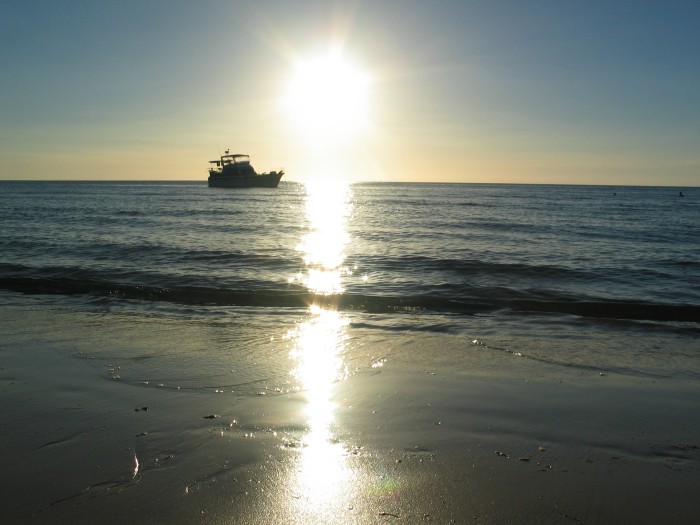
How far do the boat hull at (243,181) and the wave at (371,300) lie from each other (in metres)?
86.0

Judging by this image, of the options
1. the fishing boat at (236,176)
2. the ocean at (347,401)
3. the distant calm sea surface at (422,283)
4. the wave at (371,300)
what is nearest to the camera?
the ocean at (347,401)

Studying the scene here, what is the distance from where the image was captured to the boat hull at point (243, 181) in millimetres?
97637

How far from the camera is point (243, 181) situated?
97875mm

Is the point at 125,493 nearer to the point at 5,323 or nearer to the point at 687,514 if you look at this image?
the point at 687,514

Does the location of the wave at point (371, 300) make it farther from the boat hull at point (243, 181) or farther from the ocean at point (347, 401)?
the boat hull at point (243, 181)

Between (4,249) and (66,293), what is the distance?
31.1ft

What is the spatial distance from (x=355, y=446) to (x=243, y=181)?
9703 cm

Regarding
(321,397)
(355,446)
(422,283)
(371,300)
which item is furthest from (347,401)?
(422,283)

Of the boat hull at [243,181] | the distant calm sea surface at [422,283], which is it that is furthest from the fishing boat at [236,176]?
the distant calm sea surface at [422,283]

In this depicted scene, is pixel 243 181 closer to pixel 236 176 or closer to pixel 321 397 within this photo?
pixel 236 176

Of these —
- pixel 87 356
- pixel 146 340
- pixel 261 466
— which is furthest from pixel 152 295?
pixel 261 466

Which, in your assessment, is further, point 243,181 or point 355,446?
point 243,181

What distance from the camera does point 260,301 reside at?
1227 cm

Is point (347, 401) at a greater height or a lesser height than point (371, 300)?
greater
